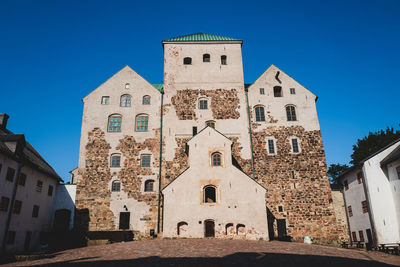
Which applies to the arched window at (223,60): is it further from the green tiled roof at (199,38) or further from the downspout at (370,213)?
the downspout at (370,213)

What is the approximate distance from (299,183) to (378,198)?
654 cm

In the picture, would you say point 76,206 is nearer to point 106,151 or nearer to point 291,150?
point 106,151

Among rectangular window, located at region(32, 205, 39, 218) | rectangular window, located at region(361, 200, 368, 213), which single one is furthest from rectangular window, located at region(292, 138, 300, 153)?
rectangular window, located at region(32, 205, 39, 218)

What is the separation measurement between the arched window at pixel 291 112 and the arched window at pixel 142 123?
14.4 metres

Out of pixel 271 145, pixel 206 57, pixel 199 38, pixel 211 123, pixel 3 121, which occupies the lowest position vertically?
pixel 271 145

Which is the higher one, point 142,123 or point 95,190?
point 142,123

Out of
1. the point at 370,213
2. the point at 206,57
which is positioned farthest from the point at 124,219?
the point at 370,213

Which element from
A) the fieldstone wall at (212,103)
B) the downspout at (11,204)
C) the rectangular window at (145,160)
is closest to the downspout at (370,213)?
the fieldstone wall at (212,103)

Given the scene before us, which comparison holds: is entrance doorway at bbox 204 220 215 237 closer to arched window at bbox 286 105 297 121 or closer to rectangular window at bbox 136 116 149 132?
rectangular window at bbox 136 116 149 132

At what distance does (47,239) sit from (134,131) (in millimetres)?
11897

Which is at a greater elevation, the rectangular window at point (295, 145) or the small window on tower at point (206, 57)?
the small window on tower at point (206, 57)

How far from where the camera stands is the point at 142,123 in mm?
29734

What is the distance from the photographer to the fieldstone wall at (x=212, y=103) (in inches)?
1180

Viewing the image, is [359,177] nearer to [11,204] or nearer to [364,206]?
[364,206]
